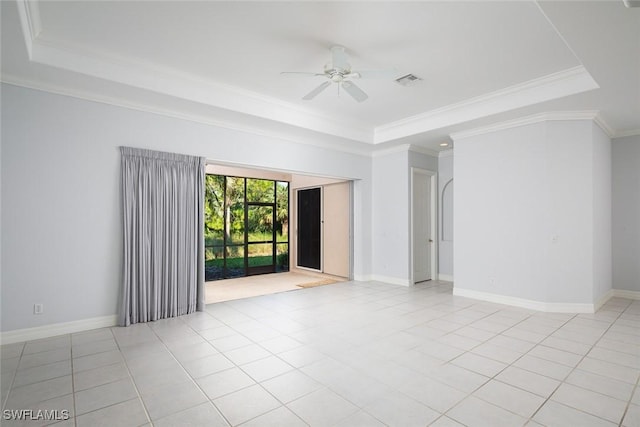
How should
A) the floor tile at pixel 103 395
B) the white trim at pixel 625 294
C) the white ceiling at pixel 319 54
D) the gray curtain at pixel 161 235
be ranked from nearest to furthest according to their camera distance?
the floor tile at pixel 103 395 → the white ceiling at pixel 319 54 → the gray curtain at pixel 161 235 → the white trim at pixel 625 294

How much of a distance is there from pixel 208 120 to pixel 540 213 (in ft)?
16.5

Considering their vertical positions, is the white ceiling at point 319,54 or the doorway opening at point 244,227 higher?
the white ceiling at point 319,54

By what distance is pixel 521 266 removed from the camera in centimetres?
496

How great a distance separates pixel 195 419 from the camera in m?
2.19

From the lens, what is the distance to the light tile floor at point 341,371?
2.26 m

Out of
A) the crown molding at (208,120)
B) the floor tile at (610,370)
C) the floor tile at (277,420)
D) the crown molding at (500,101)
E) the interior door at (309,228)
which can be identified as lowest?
the floor tile at (610,370)

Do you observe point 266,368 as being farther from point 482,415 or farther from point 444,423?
point 482,415

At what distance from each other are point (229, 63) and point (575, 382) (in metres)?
4.51

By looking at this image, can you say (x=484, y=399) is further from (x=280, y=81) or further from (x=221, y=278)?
(x=221, y=278)

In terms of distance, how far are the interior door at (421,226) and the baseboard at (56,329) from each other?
536 centimetres

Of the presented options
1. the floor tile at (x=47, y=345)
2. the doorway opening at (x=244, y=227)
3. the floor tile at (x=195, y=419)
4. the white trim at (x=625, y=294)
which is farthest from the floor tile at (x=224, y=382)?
the white trim at (x=625, y=294)

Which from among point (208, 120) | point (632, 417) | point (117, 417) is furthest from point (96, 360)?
point (632, 417)

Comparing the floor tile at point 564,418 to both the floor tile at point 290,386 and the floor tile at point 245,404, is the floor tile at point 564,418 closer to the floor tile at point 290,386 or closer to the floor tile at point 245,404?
the floor tile at point 290,386

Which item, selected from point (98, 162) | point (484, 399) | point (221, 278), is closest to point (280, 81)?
point (98, 162)
